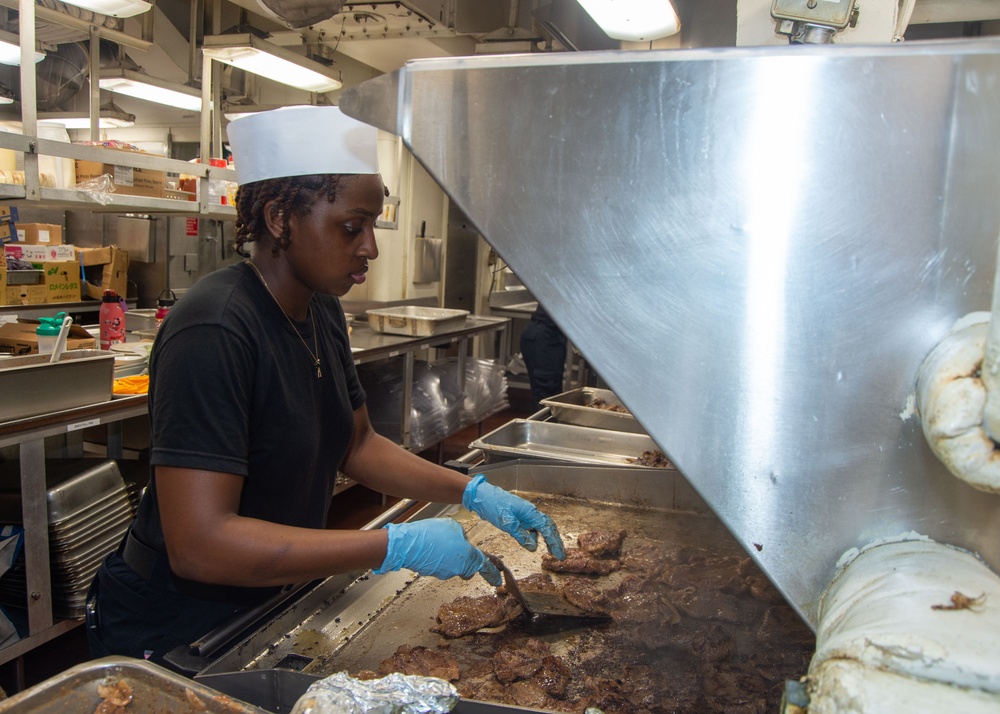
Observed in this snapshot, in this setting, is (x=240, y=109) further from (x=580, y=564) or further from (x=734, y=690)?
(x=734, y=690)

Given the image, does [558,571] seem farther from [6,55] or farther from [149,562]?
[6,55]

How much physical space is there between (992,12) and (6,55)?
4.90 meters

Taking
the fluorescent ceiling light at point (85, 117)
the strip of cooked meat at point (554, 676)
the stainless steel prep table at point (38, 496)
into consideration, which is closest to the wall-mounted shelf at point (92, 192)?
the stainless steel prep table at point (38, 496)

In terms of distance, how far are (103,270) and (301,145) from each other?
5.12m

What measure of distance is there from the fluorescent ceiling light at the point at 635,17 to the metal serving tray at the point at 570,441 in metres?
1.66

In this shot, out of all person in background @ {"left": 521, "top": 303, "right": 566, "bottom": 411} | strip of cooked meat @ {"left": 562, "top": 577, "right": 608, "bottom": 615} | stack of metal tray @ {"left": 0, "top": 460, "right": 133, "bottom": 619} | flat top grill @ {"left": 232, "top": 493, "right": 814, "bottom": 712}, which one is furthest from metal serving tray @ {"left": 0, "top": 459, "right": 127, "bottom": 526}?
person in background @ {"left": 521, "top": 303, "right": 566, "bottom": 411}

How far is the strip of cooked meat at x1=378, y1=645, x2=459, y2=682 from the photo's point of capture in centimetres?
131

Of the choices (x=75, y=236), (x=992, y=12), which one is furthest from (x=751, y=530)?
(x=75, y=236)

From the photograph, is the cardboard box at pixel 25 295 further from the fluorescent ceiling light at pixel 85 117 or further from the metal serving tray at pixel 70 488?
the metal serving tray at pixel 70 488

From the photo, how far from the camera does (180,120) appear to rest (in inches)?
299

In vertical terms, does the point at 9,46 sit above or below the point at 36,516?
above

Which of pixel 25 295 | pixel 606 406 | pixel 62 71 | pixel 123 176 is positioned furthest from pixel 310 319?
pixel 62 71

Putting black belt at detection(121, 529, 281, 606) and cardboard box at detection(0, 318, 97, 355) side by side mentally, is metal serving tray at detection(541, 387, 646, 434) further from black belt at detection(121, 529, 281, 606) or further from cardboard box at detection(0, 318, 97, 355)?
cardboard box at detection(0, 318, 97, 355)

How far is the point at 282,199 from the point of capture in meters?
1.44
